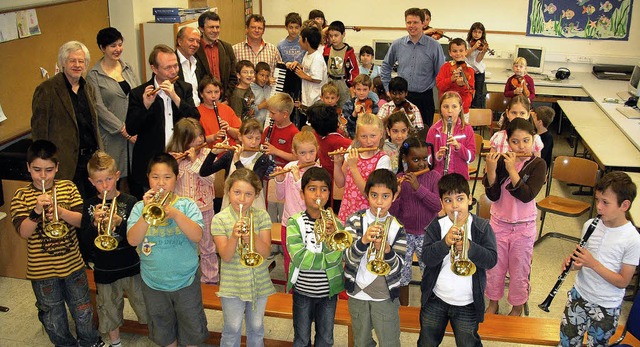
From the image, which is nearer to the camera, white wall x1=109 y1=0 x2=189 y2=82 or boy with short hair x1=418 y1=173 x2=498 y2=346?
boy with short hair x1=418 y1=173 x2=498 y2=346

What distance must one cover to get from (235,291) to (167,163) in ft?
2.69

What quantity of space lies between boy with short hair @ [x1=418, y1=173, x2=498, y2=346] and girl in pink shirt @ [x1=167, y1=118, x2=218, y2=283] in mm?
1738

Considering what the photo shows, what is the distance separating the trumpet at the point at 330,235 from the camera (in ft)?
11.2

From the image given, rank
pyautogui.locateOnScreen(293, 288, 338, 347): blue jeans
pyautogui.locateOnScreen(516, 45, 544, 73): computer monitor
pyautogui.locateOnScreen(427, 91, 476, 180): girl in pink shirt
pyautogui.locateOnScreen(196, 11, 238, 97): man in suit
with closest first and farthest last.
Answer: pyautogui.locateOnScreen(293, 288, 338, 347): blue jeans < pyautogui.locateOnScreen(427, 91, 476, 180): girl in pink shirt < pyautogui.locateOnScreen(196, 11, 238, 97): man in suit < pyautogui.locateOnScreen(516, 45, 544, 73): computer monitor

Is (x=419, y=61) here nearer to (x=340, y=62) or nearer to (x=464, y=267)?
(x=340, y=62)

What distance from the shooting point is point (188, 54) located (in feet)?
18.8

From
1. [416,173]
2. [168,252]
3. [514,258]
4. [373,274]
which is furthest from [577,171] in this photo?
[168,252]

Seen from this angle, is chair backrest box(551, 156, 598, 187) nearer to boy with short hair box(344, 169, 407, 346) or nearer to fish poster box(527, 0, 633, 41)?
boy with short hair box(344, 169, 407, 346)

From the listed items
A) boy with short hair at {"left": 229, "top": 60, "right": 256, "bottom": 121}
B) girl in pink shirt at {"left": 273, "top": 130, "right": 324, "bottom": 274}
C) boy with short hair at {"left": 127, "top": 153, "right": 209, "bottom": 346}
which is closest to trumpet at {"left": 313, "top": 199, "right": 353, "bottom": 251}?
boy with short hair at {"left": 127, "top": 153, "right": 209, "bottom": 346}

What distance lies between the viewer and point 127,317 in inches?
181

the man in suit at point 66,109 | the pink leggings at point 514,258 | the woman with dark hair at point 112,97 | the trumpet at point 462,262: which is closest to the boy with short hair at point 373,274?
the trumpet at point 462,262

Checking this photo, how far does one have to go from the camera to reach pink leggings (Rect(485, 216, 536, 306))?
4254 mm

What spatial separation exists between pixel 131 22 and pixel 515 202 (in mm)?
5016

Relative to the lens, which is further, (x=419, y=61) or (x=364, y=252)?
(x=419, y=61)
